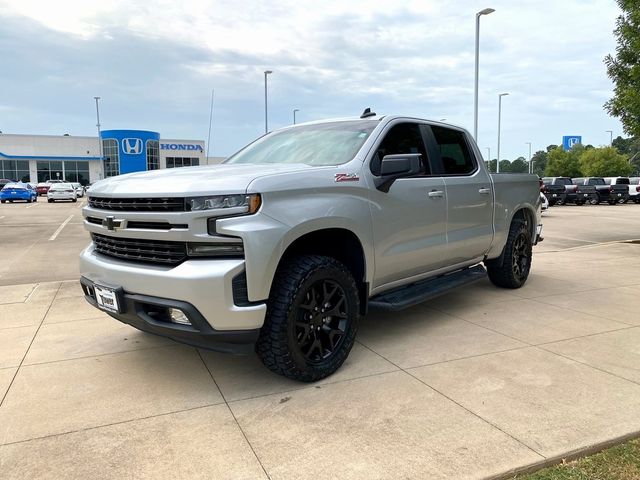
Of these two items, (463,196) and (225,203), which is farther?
(463,196)

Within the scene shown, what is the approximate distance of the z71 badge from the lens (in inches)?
148

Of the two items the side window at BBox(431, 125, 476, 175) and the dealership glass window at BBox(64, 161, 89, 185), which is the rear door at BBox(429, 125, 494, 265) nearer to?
the side window at BBox(431, 125, 476, 175)

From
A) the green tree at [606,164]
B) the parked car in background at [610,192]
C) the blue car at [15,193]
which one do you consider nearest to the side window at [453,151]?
the parked car in background at [610,192]

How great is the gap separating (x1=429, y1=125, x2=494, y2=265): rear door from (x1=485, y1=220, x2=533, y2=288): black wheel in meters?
0.75

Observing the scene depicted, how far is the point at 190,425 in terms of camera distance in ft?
10.2

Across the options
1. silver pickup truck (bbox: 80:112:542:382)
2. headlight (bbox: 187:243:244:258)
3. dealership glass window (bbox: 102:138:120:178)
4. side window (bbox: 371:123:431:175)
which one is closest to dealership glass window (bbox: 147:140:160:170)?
dealership glass window (bbox: 102:138:120:178)

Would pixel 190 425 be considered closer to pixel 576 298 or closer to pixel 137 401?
pixel 137 401

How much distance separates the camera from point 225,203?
3.17 m

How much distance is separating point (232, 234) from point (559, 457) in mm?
2169

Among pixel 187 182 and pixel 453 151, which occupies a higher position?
pixel 453 151

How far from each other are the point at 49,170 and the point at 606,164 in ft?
224

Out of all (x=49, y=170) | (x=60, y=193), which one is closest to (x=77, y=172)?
(x=49, y=170)

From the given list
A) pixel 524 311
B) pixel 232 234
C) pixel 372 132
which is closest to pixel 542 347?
pixel 524 311

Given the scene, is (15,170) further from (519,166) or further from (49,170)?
(519,166)
